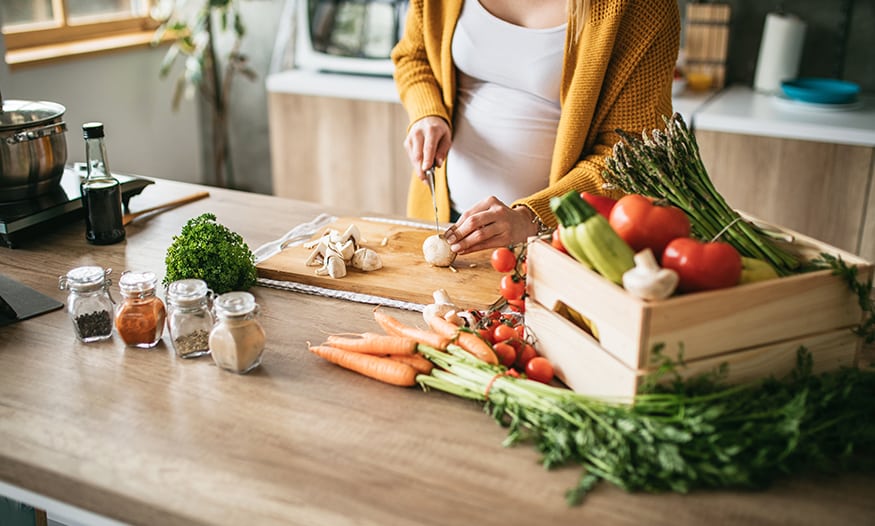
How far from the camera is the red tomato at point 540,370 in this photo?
3.87 feet

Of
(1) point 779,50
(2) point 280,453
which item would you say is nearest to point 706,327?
(2) point 280,453

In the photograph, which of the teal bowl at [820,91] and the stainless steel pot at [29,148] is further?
the teal bowl at [820,91]

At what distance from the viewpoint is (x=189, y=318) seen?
127 centimetres

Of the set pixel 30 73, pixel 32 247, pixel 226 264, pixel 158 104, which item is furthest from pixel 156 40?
pixel 226 264

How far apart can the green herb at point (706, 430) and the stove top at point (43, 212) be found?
1.19m

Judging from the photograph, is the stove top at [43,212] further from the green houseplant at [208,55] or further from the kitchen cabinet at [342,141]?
the green houseplant at [208,55]

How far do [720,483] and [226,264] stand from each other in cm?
90

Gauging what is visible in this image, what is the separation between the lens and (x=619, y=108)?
1.77 m

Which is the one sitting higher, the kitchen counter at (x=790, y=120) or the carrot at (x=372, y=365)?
the kitchen counter at (x=790, y=120)

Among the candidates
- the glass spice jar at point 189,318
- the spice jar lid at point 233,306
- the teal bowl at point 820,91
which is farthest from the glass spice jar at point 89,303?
the teal bowl at point 820,91

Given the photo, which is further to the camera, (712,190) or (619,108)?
(619,108)

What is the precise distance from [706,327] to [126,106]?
11.3 ft

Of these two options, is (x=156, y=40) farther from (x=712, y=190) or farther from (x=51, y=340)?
(x=712, y=190)

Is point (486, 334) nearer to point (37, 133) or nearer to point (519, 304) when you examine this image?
point (519, 304)
